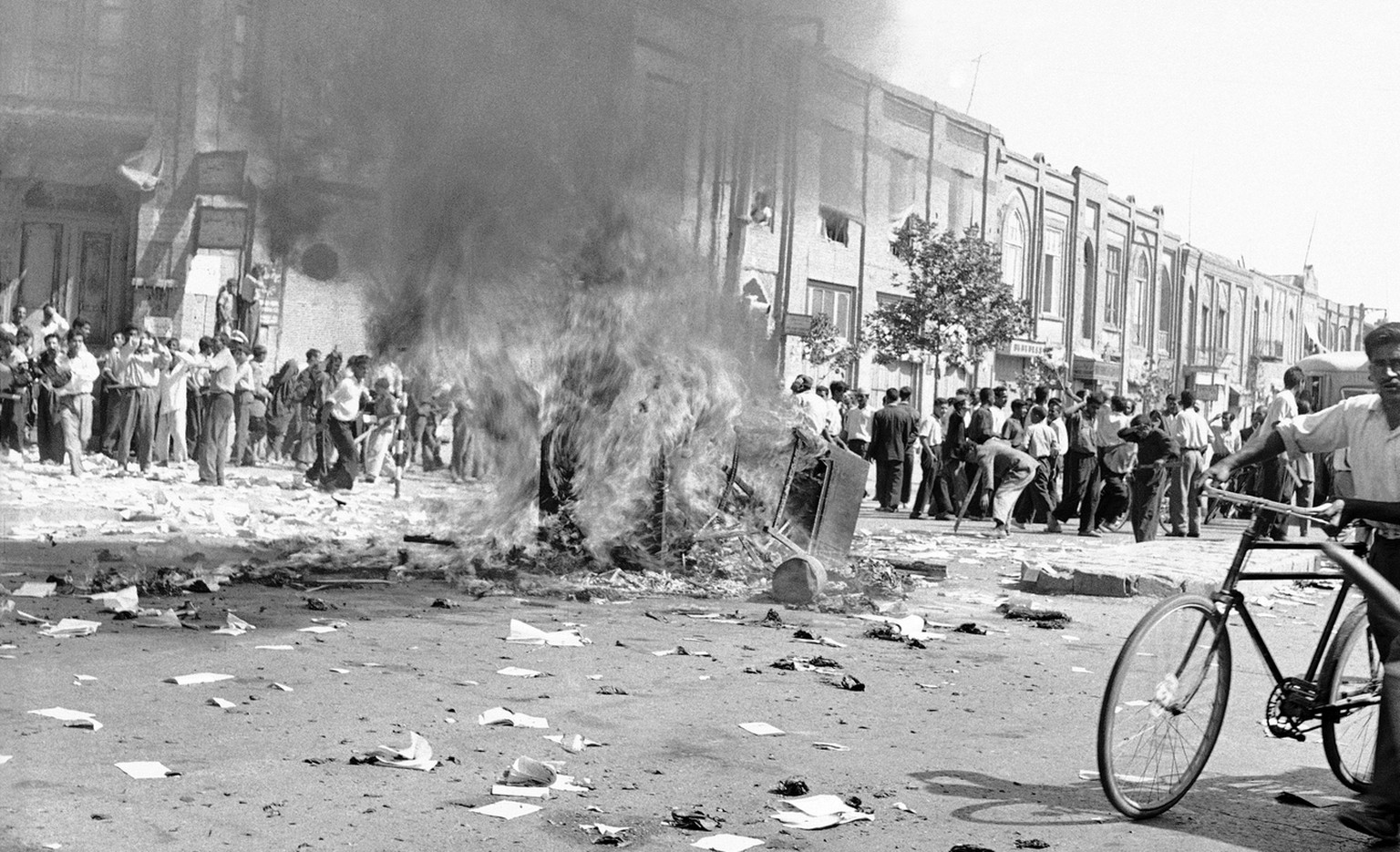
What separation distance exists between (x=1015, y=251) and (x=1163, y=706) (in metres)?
36.7

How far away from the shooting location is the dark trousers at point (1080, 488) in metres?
16.0

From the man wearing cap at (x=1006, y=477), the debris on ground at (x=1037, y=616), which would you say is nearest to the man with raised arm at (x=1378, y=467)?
the debris on ground at (x=1037, y=616)

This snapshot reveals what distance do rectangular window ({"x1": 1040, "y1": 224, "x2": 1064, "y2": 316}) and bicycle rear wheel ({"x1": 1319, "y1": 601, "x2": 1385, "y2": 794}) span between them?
1480 inches

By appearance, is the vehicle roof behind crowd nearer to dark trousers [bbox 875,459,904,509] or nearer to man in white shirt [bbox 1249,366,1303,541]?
man in white shirt [bbox 1249,366,1303,541]

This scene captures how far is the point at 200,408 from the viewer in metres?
16.1

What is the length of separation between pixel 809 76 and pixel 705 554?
4219mm

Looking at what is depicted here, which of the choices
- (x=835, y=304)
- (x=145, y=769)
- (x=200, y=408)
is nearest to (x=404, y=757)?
(x=145, y=769)

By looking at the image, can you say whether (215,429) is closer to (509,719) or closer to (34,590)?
(34,590)

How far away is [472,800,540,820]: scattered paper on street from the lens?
4.00 m

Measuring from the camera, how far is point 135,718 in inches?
193

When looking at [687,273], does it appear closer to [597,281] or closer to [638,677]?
[597,281]

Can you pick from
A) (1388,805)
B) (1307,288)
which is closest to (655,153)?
(1388,805)

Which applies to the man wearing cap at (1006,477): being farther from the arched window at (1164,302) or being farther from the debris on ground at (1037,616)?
the arched window at (1164,302)

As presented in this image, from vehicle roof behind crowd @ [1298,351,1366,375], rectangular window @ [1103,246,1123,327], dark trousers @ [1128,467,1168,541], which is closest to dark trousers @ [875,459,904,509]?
dark trousers @ [1128,467,1168,541]
